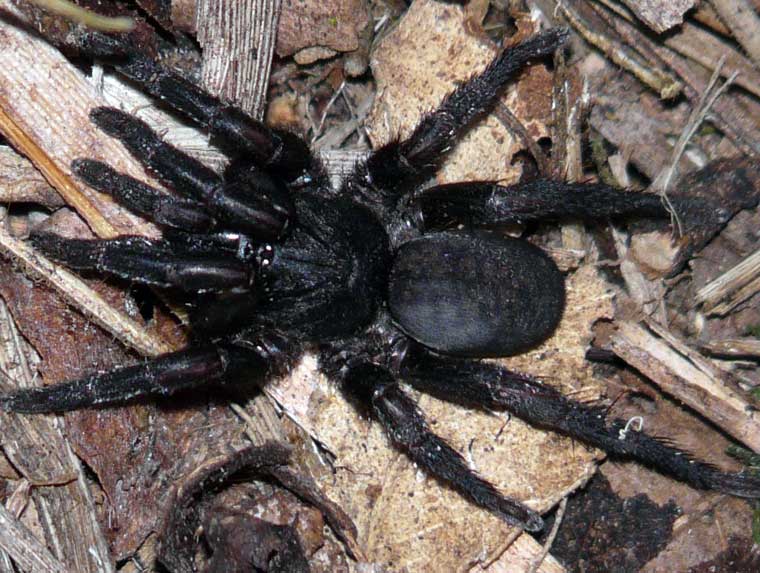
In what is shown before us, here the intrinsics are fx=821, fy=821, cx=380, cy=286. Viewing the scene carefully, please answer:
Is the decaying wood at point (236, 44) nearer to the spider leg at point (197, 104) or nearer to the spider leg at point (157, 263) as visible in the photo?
the spider leg at point (197, 104)

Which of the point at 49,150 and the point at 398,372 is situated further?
the point at 398,372

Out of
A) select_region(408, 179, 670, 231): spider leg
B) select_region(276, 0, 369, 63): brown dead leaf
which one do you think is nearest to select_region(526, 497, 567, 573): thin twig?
select_region(408, 179, 670, 231): spider leg

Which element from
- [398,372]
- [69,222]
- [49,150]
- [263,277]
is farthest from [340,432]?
[49,150]

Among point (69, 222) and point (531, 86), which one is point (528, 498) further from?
point (69, 222)

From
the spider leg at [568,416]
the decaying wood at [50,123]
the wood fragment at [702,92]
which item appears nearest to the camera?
the spider leg at [568,416]

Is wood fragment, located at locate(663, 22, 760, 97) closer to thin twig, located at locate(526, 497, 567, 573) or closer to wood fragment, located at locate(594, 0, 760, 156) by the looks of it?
wood fragment, located at locate(594, 0, 760, 156)

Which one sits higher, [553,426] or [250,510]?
[553,426]

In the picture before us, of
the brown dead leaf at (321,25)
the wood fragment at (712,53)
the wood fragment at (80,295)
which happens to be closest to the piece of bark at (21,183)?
the wood fragment at (80,295)
